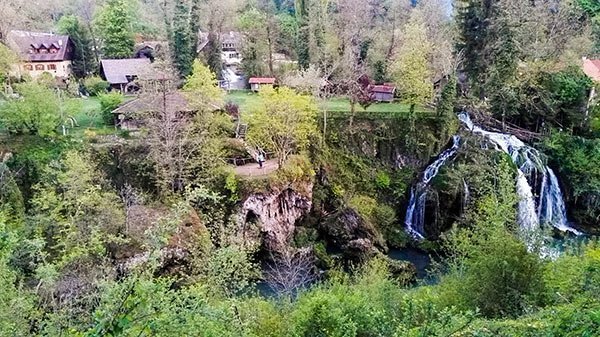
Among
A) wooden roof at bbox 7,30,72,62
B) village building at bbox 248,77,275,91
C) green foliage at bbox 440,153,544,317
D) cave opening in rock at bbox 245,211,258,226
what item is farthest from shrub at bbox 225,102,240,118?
green foliage at bbox 440,153,544,317

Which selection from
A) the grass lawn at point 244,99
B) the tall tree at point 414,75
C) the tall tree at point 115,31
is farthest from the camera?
the tall tree at point 115,31

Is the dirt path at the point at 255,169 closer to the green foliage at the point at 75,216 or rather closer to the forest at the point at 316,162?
the forest at the point at 316,162

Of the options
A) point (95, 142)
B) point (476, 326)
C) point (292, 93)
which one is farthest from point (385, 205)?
point (476, 326)

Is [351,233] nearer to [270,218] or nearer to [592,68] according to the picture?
[270,218]

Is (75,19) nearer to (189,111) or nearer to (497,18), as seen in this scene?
(189,111)

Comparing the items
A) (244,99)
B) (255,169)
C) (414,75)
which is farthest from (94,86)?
(414,75)

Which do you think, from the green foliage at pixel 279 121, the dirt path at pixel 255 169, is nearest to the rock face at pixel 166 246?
the dirt path at pixel 255 169
